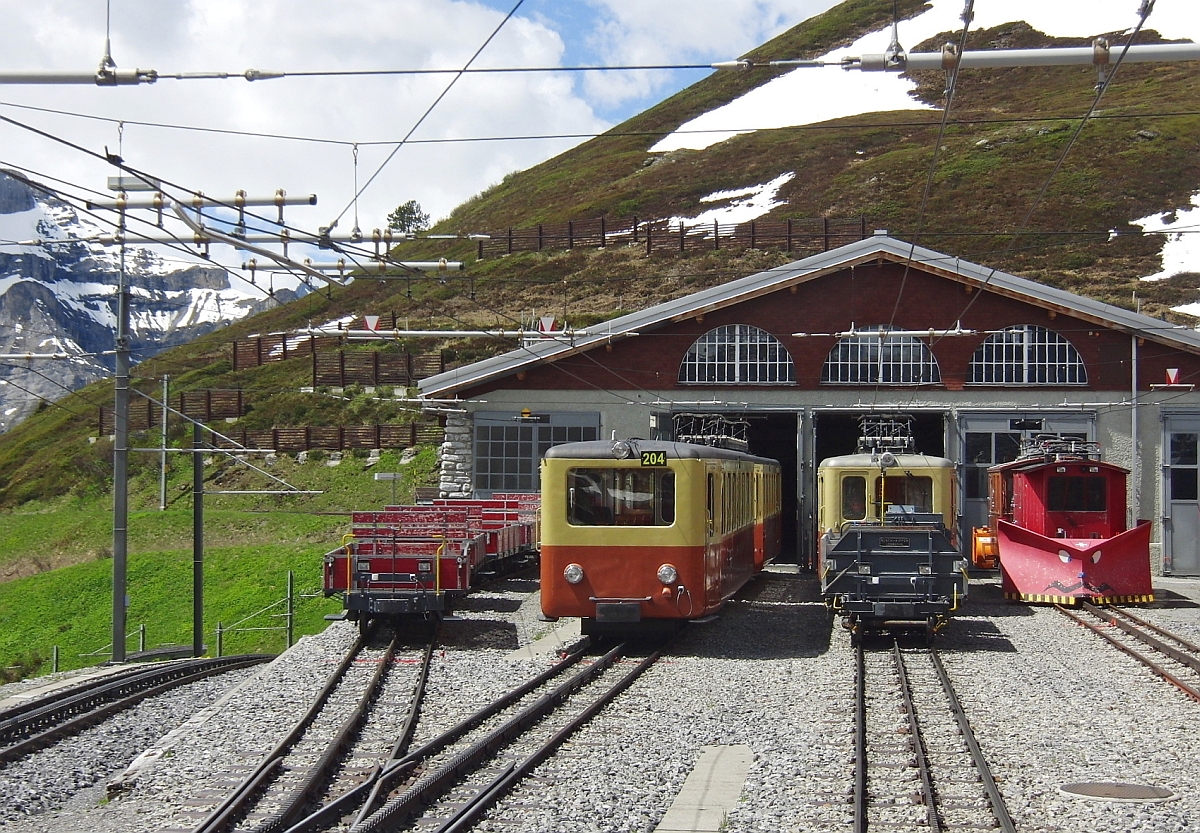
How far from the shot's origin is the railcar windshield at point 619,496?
15.6 metres

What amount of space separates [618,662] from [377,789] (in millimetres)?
6688

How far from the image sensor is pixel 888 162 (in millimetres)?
83125

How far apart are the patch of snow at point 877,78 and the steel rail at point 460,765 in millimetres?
90791

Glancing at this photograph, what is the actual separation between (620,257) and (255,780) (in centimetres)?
6589

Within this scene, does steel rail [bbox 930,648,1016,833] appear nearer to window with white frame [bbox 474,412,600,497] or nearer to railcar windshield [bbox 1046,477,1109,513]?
railcar windshield [bbox 1046,477,1109,513]

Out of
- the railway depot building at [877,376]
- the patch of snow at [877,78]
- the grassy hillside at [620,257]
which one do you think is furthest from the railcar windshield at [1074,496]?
the patch of snow at [877,78]

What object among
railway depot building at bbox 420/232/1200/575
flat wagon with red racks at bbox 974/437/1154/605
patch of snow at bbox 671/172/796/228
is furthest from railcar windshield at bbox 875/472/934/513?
patch of snow at bbox 671/172/796/228

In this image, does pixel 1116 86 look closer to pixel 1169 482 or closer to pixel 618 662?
pixel 1169 482

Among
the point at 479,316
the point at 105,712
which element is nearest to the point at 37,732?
the point at 105,712

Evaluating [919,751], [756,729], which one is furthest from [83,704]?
[919,751]

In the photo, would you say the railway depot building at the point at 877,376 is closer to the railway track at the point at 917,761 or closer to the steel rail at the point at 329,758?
the railway track at the point at 917,761

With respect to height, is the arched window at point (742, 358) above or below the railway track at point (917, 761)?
above

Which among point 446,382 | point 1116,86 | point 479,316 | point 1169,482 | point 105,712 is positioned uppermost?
point 1116,86

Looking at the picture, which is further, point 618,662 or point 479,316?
point 479,316
